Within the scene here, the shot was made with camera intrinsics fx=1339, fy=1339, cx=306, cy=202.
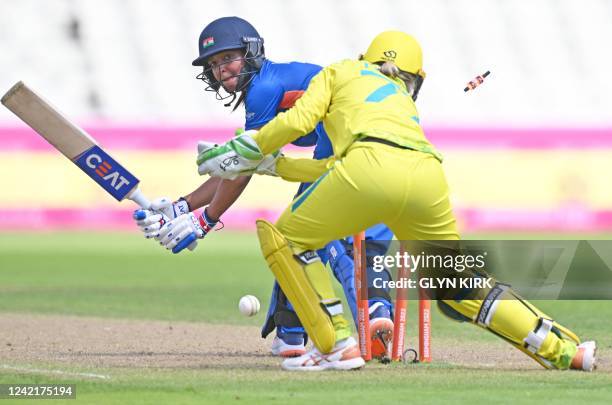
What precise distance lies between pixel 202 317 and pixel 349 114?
14.1 feet

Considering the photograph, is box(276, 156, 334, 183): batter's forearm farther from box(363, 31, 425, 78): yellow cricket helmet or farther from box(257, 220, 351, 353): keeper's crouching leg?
box(363, 31, 425, 78): yellow cricket helmet

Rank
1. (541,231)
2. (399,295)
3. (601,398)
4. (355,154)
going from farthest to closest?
1. (541,231)
2. (399,295)
3. (355,154)
4. (601,398)

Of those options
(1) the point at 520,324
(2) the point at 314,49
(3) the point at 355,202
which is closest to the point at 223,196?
(3) the point at 355,202

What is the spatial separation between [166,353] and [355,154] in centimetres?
219

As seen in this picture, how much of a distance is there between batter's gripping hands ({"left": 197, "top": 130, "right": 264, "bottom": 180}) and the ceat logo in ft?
3.48

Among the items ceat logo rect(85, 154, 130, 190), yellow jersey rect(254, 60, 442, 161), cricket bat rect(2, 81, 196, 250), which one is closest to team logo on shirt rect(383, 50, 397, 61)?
yellow jersey rect(254, 60, 442, 161)

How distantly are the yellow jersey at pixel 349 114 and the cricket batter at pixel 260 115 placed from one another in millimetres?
836

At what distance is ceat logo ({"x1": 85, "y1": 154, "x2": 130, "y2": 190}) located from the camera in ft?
25.7

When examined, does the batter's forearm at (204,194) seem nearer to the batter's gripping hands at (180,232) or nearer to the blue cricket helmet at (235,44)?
the batter's gripping hands at (180,232)

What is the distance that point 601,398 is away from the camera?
6008 millimetres

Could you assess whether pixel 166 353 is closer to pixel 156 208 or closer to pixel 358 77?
pixel 156 208

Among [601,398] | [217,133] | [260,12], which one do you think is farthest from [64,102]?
[601,398]

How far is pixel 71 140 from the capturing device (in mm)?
7773

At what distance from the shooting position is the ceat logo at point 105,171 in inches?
309
